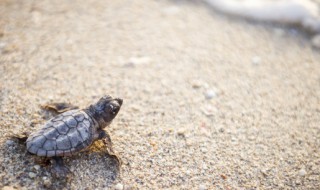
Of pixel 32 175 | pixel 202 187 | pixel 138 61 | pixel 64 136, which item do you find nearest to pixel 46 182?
pixel 32 175

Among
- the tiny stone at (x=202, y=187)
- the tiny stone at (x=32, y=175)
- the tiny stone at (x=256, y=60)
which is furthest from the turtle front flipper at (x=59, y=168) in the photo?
the tiny stone at (x=256, y=60)

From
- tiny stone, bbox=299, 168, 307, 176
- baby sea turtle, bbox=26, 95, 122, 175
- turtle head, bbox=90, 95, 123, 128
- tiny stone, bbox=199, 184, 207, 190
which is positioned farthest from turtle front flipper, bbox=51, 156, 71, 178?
tiny stone, bbox=299, 168, 307, 176

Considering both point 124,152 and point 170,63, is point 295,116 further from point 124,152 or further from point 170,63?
point 124,152

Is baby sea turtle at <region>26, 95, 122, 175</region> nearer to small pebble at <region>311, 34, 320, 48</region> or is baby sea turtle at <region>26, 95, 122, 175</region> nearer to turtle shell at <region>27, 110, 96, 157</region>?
turtle shell at <region>27, 110, 96, 157</region>

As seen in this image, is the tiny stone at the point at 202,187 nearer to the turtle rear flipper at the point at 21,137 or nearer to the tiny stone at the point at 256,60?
the turtle rear flipper at the point at 21,137

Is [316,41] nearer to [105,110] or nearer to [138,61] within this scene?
[138,61]

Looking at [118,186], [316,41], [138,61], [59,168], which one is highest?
[316,41]
